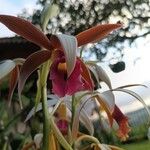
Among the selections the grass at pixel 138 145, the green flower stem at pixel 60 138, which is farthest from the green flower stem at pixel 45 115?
the grass at pixel 138 145

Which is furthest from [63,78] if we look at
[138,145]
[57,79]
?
[138,145]

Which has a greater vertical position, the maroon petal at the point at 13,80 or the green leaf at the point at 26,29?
the green leaf at the point at 26,29

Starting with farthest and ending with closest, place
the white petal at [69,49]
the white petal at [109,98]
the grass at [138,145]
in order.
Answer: the grass at [138,145] < the white petal at [109,98] < the white petal at [69,49]

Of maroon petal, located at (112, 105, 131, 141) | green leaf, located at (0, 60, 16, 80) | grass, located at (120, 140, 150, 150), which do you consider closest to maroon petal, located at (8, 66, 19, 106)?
green leaf, located at (0, 60, 16, 80)

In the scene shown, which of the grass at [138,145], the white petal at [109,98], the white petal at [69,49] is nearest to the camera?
the white petal at [69,49]

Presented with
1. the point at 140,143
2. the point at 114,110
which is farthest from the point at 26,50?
the point at 140,143

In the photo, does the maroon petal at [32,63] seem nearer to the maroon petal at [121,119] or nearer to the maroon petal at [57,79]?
the maroon petal at [57,79]

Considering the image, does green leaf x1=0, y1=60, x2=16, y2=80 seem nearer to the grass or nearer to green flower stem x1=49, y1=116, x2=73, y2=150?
green flower stem x1=49, y1=116, x2=73, y2=150

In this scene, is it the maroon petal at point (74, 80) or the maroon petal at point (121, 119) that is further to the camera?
the maroon petal at point (121, 119)

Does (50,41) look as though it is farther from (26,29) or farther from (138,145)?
(138,145)
